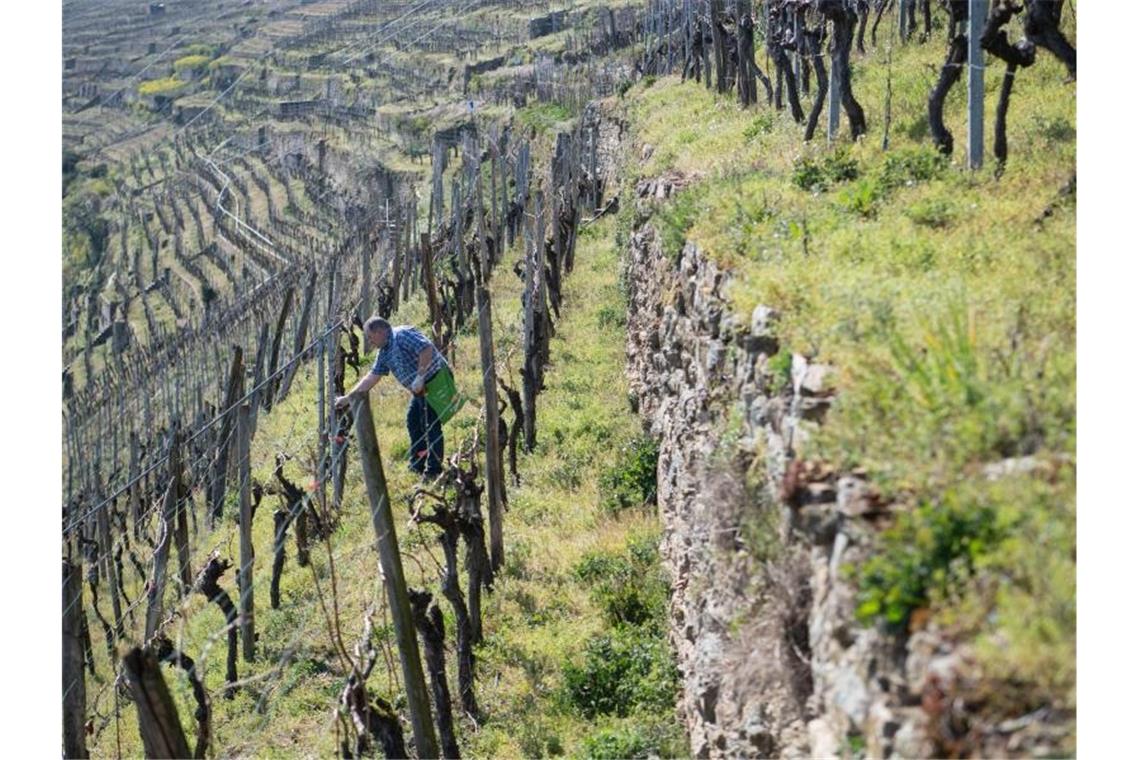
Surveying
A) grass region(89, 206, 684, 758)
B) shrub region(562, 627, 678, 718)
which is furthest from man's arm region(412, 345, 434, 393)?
shrub region(562, 627, 678, 718)

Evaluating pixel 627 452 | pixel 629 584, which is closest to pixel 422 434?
pixel 627 452

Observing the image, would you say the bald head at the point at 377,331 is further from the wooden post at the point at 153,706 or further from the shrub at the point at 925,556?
the shrub at the point at 925,556

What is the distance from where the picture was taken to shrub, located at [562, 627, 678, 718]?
857 centimetres

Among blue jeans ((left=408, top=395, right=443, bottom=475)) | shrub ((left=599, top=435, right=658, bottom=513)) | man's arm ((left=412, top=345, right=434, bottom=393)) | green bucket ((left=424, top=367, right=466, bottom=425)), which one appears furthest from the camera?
shrub ((left=599, top=435, right=658, bottom=513))

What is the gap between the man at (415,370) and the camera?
10695 millimetres

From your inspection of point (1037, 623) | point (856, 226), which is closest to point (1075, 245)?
point (856, 226)

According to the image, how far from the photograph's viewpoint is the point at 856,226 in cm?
775

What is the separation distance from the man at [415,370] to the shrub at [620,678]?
7.69ft

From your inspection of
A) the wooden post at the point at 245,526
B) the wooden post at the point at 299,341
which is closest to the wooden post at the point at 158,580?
the wooden post at the point at 245,526

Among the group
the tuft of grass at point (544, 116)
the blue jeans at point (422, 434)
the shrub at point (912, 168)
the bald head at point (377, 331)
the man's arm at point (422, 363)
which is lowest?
the tuft of grass at point (544, 116)

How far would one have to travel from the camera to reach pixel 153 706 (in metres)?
Answer: 4.84

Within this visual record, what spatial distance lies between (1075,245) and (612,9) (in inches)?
2842

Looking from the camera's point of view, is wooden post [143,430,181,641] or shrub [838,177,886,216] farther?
wooden post [143,430,181,641]

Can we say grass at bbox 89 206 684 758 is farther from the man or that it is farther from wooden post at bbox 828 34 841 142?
wooden post at bbox 828 34 841 142
